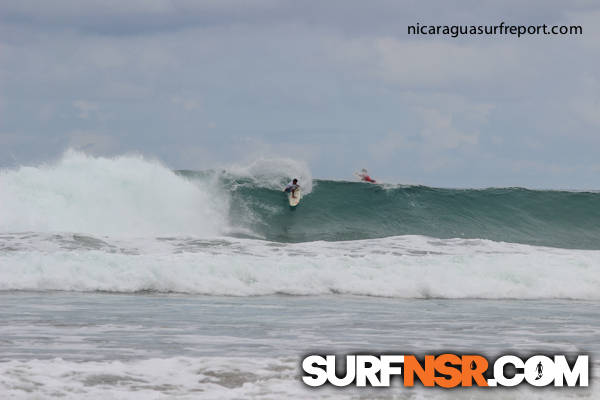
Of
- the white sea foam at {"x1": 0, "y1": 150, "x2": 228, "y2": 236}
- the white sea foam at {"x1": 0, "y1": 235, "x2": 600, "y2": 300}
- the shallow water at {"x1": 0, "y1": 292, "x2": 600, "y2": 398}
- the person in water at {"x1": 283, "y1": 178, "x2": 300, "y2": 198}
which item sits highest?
the person in water at {"x1": 283, "y1": 178, "x2": 300, "y2": 198}

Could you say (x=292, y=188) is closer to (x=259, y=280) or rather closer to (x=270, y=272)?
(x=270, y=272)

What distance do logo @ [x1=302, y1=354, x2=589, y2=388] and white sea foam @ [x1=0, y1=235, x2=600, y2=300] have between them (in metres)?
6.61

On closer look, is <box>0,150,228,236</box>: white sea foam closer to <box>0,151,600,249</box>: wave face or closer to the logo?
<box>0,151,600,249</box>: wave face

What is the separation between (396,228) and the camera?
2405cm

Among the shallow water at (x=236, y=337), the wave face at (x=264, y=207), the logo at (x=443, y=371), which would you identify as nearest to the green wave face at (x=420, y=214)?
the wave face at (x=264, y=207)

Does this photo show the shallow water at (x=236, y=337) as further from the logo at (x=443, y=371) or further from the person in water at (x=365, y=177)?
the person in water at (x=365, y=177)

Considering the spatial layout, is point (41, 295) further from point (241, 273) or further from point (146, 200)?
point (146, 200)

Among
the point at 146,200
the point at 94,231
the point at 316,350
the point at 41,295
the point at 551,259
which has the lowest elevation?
the point at 316,350

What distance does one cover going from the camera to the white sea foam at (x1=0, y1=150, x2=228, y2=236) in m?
19.7

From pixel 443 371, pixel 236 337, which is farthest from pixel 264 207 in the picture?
pixel 443 371

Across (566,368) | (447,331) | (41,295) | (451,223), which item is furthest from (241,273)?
(451,223)

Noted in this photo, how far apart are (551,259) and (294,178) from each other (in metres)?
12.2

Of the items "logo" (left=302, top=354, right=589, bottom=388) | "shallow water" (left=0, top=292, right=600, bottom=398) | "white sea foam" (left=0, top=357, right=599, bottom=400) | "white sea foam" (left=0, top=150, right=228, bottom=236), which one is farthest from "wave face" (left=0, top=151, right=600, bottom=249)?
"logo" (left=302, top=354, right=589, bottom=388)

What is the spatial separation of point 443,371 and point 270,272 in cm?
819
